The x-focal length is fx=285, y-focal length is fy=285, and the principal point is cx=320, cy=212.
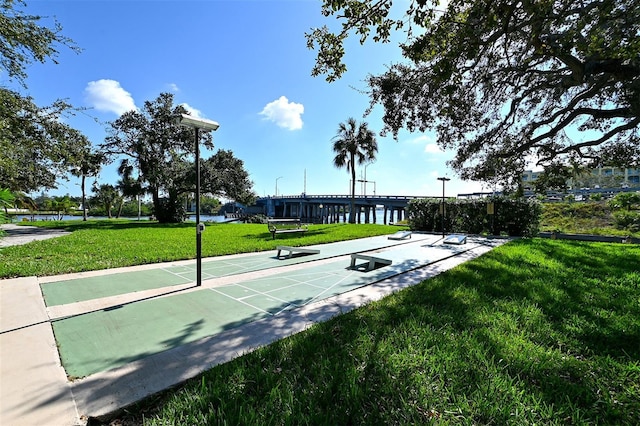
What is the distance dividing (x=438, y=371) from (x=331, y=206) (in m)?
68.7

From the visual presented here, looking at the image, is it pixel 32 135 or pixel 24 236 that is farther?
pixel 24 236

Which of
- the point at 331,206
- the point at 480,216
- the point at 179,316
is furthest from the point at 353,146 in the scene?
the point at 331,206

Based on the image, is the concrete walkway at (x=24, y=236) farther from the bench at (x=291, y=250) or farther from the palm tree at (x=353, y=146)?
the palm tree at (x=353, y=146)

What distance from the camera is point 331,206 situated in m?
71.1

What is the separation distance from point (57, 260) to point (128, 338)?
597 cm

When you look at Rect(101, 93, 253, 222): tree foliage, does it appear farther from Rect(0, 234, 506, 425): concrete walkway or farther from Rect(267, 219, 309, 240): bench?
Rect(0, 234, 506, 425): concrete walkway

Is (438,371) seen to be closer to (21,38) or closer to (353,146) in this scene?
(21,38)

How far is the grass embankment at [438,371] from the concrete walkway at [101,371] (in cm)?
27

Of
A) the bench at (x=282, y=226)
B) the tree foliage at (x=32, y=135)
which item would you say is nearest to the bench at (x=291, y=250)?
the bench at (x=282, y=226)

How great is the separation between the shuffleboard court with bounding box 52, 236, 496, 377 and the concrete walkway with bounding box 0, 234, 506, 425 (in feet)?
0.33

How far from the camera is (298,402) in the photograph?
6.77 ft

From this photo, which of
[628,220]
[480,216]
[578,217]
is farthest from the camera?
[578,217]

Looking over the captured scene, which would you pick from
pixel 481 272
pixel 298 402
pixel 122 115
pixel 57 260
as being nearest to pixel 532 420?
pixel 298 402

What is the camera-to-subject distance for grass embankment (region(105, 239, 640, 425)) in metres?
1.98
